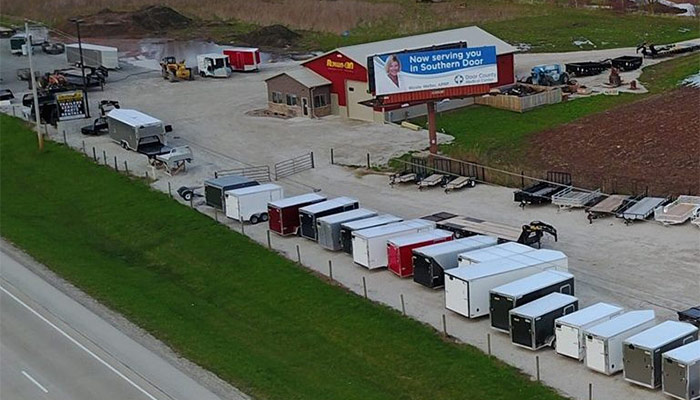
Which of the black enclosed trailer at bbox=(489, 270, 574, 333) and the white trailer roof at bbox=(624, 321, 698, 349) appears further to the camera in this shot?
the black enclosed trailer at bbox=(489, 270, 574, 333)

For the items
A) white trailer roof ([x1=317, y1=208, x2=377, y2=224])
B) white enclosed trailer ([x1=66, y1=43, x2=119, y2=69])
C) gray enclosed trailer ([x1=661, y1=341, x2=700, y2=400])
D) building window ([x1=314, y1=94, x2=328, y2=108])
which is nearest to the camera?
gray enclosed trailer ([x1=661, y1=341, x2=700, y2=400])

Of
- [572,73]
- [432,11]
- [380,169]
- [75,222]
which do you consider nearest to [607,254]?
[380,169]

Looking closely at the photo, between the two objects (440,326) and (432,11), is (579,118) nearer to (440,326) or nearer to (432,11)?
(440,326)

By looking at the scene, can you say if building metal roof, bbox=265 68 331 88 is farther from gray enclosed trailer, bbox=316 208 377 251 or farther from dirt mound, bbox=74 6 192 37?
dirt mound, bbox=74 6 192 37

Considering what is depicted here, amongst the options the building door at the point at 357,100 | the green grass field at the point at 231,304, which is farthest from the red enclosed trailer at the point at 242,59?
the green grass field at the point at 231,304

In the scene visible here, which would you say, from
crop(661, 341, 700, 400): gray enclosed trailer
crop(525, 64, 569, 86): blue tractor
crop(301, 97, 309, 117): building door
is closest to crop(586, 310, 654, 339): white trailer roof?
crop(661, 341, 700, 400): gray enclosed trailer

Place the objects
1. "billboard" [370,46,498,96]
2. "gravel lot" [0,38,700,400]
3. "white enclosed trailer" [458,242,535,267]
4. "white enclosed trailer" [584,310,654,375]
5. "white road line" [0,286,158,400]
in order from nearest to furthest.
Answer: "white enclosed trailer" [584,310,654,375] < "white road line" [0,286,158,400] < "gravel lot" [0,38,700,400] < "white enclosed trailer" [458,242,535,267] < "billboard" [370,46,498,96]

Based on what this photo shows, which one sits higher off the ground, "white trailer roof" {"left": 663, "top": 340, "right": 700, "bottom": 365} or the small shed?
the small shed

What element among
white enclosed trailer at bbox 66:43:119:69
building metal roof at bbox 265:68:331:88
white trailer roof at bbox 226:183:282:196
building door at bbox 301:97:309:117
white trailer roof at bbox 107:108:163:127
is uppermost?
white enclosed trailer at bbox 66:43:119:69
